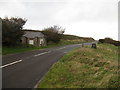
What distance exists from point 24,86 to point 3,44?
25207 mm

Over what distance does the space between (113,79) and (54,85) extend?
2.90 m

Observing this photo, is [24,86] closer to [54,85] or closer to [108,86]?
[54,85]

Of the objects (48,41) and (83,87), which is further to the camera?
(48,41)

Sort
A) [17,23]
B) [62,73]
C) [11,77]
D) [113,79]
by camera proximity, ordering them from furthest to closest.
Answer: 1. [17,23]
2. [62,73]
3. [11,77]
4. [113,79]

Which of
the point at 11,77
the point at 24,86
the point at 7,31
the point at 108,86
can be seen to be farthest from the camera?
the point at 7,31

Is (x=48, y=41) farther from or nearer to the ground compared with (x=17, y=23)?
nearer to the ground

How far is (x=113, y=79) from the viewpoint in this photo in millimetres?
8086

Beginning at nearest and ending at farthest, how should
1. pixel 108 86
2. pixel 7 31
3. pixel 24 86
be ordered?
pixel 108 86 → pixel 24 86 → pixel 7 31

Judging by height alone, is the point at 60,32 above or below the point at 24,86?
→ above

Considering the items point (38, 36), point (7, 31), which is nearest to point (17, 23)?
point (7, 31)

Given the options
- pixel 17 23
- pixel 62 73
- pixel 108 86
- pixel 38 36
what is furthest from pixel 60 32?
pixel 108 86

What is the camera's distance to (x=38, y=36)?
5019 centimetres

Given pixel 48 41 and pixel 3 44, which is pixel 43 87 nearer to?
pixel 3 44

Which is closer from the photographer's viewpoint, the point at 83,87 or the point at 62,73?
the point at 83,87
